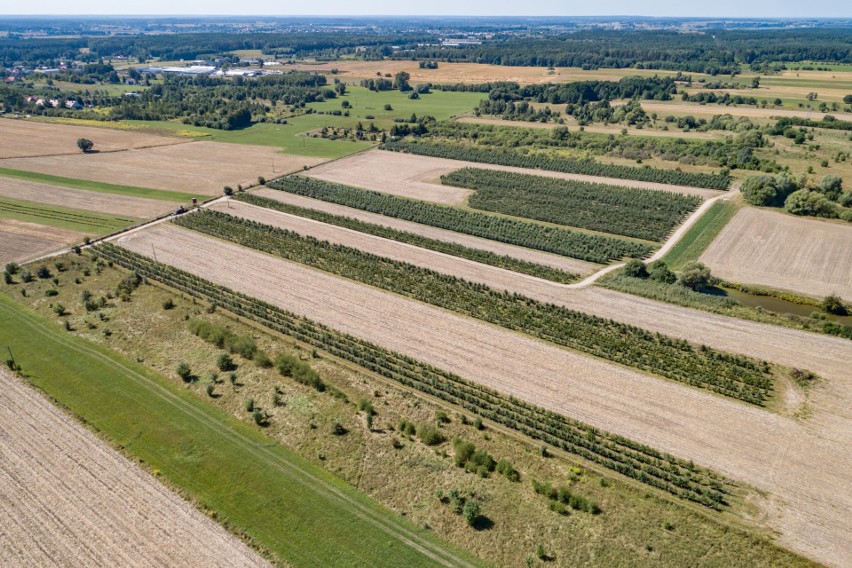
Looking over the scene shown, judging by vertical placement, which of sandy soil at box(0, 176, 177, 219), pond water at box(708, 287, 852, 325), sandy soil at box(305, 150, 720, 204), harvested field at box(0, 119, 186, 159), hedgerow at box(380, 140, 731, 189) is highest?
harvested field at box(0, 119, 186, 159)

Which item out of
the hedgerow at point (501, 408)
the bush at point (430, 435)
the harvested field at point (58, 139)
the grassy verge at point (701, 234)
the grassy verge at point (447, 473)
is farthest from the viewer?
the harvested field at point (58, 139)

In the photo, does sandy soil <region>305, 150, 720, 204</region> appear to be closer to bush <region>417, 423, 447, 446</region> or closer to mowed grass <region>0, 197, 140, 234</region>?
mowed grass <region>0, 197, 140, 234</region>

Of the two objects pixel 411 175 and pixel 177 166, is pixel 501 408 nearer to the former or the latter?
pixel 411 175

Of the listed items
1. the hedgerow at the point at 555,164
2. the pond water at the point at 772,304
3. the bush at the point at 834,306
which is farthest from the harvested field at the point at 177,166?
the bush at the point at 834,306

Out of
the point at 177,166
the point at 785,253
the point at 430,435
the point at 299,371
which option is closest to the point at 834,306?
the point at 785,253

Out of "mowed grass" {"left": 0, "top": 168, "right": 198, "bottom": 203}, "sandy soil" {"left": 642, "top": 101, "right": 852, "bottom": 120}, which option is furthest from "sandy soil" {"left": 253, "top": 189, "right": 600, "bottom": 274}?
"sandy soil" {"left": 642, "top": 101, "right": 852, "bottom": 120}

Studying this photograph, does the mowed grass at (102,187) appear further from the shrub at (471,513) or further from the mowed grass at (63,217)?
the shrub at (471,513)

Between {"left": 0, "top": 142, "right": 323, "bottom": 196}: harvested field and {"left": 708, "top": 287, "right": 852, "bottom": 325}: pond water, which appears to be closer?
{"left": 708, "top": 287, "right": 852, "bottom": 325}: pond water
